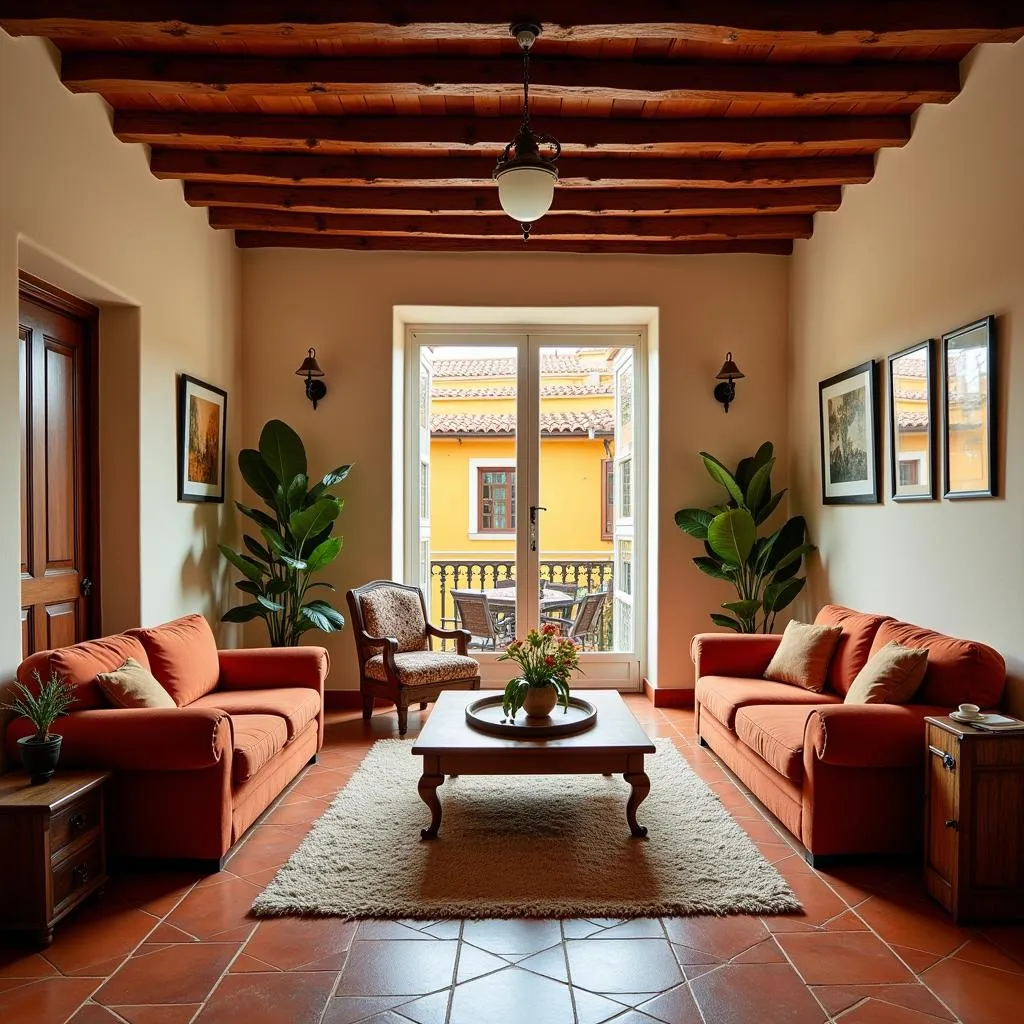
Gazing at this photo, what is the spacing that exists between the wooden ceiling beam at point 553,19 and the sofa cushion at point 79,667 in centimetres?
251

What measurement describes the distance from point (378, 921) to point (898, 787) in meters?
2.08

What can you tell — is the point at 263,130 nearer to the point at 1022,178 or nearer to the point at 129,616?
the point at 129,616

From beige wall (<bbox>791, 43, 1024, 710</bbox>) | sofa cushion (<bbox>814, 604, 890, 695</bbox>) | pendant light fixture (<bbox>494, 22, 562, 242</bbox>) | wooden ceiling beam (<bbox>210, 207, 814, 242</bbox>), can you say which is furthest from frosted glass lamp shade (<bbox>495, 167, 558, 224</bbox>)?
sofa cushion (<bbox>814, 604, 890, 695</bbox>)

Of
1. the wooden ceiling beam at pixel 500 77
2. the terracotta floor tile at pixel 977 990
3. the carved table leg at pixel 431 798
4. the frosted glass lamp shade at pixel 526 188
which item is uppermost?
the wooden ceiling beam at pixel 500 77

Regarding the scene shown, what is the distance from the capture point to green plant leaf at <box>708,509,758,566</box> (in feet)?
17.3

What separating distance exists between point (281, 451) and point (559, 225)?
2.44 meters

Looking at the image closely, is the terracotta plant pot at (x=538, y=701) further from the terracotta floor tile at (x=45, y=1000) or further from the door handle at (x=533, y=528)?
the door handle at (x=533, y=528)

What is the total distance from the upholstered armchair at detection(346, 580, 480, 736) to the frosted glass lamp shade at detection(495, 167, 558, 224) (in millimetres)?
2814

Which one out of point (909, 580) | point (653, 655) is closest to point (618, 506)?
point (653, 655)

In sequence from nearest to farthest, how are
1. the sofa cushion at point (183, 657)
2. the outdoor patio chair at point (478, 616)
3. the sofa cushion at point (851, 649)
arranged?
the sofa cushion at point (183, 657) → the sofa cushion at point (851, 649) → the outdoor patio chair at point (478, 616)

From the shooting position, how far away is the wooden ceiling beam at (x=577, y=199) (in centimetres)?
502

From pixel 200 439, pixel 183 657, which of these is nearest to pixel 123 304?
pixel 200 439

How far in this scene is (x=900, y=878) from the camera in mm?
3135

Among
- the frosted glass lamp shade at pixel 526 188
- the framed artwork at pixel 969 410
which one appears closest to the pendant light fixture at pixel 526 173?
the frosted glass lamp shade at pixel 526 188
